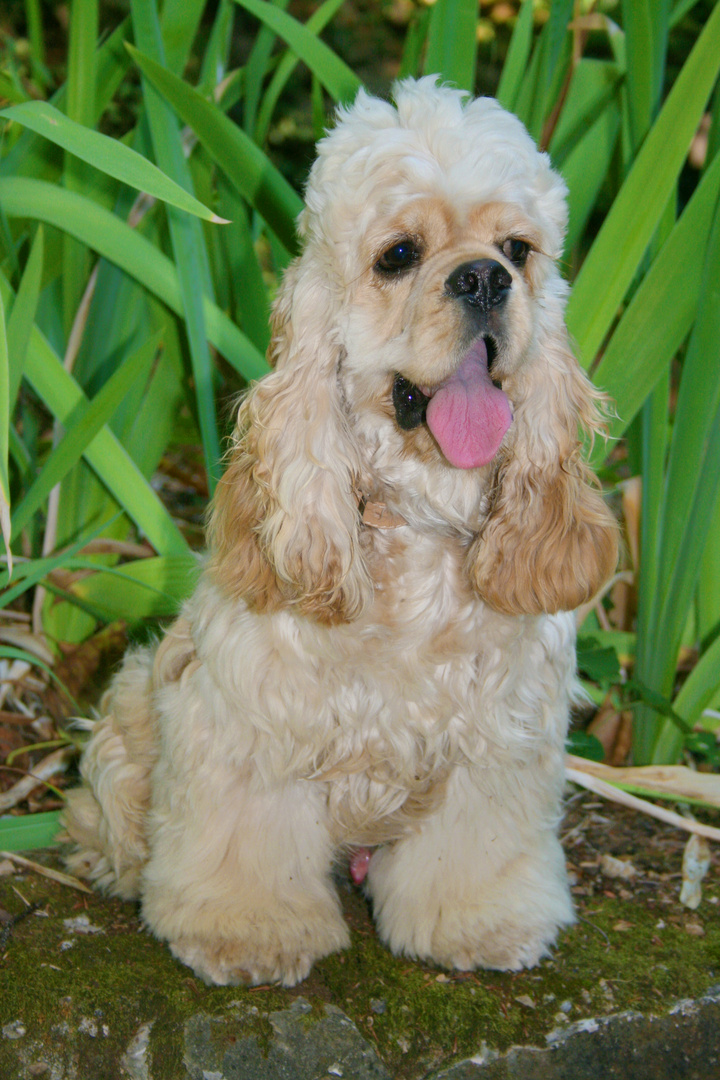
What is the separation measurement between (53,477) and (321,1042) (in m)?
1.18

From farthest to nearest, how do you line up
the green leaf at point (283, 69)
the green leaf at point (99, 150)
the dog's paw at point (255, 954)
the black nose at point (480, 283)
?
the green leaf at point (283, 69) < the dog's paw at point (255, 954) < the black nose at point (480, 283) < the green leaf at point (99, 150)

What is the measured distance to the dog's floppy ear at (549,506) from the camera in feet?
6.05

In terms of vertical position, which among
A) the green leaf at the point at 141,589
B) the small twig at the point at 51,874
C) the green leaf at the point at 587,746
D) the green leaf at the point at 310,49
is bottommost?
the small twig at the point at 51,874

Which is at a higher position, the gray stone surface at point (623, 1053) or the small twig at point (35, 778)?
the small twig at point (35, 778)

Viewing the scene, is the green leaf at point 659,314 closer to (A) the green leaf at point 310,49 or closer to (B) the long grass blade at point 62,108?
(A) the green leaf at point 310,49

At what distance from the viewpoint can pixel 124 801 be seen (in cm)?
214

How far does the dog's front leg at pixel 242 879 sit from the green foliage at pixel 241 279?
597 millimetres

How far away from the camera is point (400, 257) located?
1.77 m

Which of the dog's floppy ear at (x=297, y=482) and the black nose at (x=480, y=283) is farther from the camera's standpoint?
the dog's floppy ear at (x=297, y=482)

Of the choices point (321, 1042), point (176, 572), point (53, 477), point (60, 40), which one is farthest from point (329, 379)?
point (60, 40)

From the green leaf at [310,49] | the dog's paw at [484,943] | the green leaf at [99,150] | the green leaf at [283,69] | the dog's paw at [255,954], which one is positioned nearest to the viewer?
the green leaf at [99,150]

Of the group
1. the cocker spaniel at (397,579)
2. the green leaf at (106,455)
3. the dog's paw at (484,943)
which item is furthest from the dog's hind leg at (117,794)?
the dog's paw at (484,943)

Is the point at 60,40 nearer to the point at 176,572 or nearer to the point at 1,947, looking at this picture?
the point at 176,572

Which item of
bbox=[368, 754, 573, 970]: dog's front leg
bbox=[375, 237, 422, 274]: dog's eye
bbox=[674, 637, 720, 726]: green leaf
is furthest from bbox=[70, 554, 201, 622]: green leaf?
bbox=[674, 637, 720, 726]: green leaf
